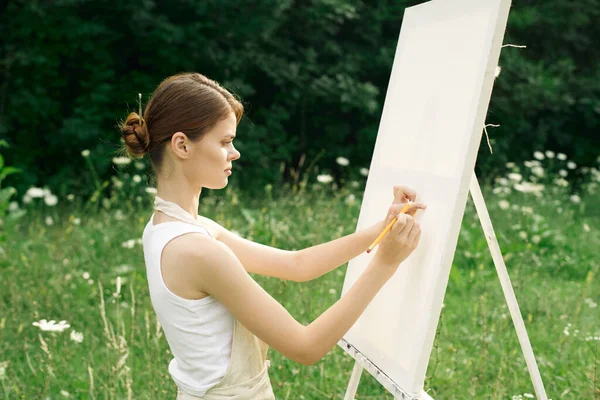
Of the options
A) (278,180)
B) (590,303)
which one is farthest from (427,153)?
(278,180)

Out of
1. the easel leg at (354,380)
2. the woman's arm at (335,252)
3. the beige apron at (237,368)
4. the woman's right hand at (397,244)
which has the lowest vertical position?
the easel leg at (354,380)

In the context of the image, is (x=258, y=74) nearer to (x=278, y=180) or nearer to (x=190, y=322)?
(x=278, y=180)

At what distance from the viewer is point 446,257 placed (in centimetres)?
145

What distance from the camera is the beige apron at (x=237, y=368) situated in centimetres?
154

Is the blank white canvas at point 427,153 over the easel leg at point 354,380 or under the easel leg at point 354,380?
over

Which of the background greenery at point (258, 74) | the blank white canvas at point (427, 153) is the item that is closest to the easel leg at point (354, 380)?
the blank white canvas at point (427, 153)

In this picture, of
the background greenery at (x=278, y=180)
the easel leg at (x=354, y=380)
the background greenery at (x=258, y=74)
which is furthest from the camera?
the background greenery at (x=258, y=74)

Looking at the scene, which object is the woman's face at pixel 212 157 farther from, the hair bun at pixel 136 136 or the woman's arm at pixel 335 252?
the woman's arm at pixel 335 252

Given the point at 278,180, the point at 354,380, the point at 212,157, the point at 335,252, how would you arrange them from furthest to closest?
the point at 278,180 < the point at 354,380 < the point at 335,252 < the point at 212,157

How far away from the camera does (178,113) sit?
1521 millimetres

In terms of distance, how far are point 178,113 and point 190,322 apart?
17.7 inches

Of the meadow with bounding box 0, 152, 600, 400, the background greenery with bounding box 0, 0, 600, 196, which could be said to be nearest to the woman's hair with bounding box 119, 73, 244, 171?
the meadow with bounding box 0, 152, 600, 400

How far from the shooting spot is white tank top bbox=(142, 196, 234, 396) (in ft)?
4.90

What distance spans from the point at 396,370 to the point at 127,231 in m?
3.06
